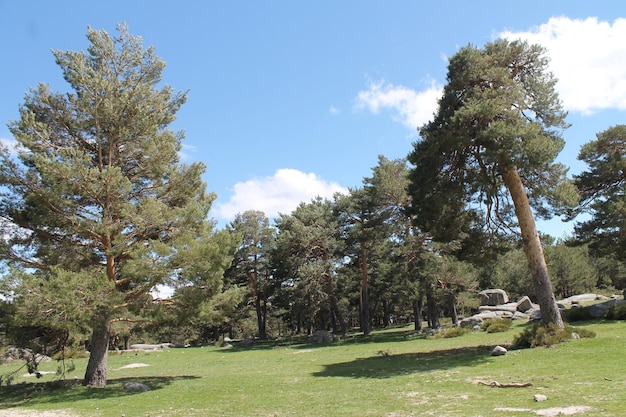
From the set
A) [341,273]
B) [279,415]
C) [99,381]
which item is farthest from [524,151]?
[341,273]

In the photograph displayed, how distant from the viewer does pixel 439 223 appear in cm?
2125

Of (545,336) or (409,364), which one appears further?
(409,364)

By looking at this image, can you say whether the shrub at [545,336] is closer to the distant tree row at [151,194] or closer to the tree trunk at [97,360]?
the distant tree row at [151,194]

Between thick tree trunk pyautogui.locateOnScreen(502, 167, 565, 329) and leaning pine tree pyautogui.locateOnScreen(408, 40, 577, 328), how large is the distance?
0.04 m

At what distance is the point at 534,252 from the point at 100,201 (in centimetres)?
1880

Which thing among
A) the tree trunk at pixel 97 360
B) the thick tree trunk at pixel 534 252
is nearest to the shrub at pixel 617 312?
the thick tree trunk at pixel 534 252

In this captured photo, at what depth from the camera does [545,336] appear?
17531 mm

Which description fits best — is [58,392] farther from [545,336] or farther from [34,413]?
[545,336]

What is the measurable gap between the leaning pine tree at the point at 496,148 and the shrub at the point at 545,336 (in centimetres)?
50

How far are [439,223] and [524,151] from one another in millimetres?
5600

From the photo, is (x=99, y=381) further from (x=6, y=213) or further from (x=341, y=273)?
(x=341, y=273)

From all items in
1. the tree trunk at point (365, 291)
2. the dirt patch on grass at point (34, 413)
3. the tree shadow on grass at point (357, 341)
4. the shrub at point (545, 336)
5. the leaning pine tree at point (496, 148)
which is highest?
the leaning pine tree at point (496, 148)

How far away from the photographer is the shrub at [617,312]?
1005 inches

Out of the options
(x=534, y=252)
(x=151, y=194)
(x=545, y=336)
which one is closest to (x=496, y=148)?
(x=534, y=252)
